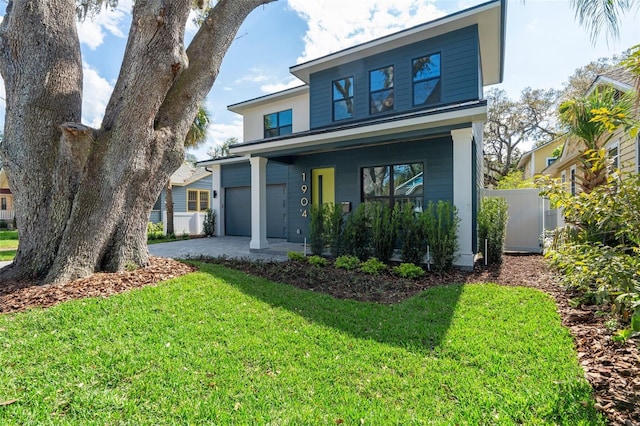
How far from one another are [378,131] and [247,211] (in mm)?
8427

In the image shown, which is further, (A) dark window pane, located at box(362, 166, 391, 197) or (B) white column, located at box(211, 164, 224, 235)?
(B) white column, located at box(211, 164, 224, 235)

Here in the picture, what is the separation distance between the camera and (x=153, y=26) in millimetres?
4781

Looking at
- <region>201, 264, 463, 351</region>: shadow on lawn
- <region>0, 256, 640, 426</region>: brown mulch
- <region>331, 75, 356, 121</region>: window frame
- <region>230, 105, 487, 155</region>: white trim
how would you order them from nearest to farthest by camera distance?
<region>0, 256, 640, 426</region>: brown mulch
<region>201, 264, 463, 351</region>: shadow on lawn
<region>230, 105, 487, 155</region>: white trim
<region>331, 75, 356, 121</region>: window frame

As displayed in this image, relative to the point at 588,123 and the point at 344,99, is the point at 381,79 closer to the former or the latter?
the point at 344,99

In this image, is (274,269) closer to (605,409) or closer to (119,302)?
(119,302)

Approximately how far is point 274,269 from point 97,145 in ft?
12.3

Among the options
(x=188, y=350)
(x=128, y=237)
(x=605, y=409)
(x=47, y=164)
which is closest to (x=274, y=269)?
(x=128, y=237)

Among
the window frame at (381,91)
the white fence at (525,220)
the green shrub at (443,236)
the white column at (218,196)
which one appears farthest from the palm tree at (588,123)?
the white column at (218,196)

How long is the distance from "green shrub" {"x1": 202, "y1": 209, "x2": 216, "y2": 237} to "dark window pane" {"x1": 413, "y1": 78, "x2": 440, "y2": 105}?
10.1 metres

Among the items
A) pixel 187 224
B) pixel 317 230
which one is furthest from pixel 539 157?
pixel 187 224

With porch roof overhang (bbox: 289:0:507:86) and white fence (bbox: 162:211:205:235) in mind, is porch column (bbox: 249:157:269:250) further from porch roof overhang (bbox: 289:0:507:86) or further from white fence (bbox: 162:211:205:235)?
white fence (bbox: 162:211:205:235)

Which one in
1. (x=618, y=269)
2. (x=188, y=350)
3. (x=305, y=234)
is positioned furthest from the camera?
(x=305, y=234)

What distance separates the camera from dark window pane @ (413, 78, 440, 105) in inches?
330

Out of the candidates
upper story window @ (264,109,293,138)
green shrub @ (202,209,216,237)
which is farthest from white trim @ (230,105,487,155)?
green shrub @ (202,209,216,237)
